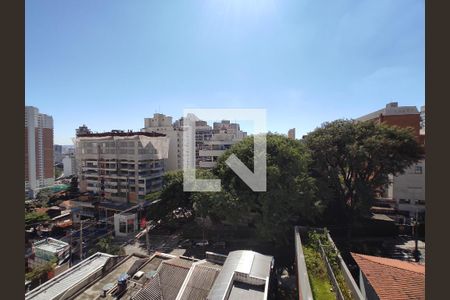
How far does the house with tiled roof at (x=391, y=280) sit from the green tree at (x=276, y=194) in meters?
4.87

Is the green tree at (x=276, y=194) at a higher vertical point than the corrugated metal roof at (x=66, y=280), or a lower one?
higher

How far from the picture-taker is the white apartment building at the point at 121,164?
24.6 meters

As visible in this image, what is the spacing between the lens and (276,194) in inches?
477

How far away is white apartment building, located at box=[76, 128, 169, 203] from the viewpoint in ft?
80.8

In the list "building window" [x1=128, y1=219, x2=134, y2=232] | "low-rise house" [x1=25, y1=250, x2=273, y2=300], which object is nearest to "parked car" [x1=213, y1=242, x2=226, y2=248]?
"low-rise house" [x1=25, y1=250, x2=273, y2=300]

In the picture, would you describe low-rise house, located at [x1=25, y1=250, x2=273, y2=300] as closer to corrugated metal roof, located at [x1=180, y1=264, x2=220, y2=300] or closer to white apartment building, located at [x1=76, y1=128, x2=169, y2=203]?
corrugated metal roof, located at [x1=180, y1=264, x2=220, y2=300]

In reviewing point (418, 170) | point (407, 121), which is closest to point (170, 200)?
point (418, 170)

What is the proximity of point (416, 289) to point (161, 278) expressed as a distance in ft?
25.8

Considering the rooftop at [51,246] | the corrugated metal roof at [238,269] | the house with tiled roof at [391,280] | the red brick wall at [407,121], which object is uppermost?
the red brick wall at [407,121]

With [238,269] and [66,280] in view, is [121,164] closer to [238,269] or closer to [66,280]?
[66,280]

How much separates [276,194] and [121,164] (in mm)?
18990

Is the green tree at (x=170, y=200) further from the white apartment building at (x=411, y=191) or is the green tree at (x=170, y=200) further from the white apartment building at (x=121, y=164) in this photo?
the white apartment building at (x=411, y=191)

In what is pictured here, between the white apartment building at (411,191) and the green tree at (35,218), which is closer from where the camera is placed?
the white apartment building at (411,191)

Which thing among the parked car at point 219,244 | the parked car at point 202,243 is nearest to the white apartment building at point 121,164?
the parked car at point 202,243
